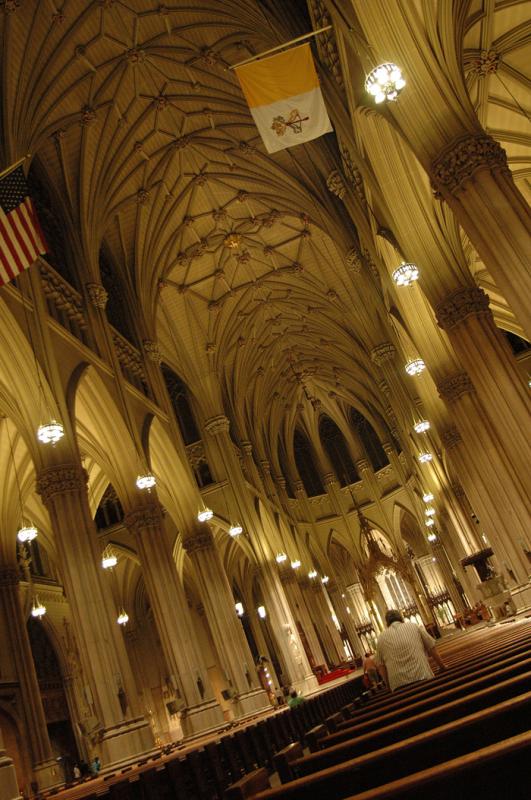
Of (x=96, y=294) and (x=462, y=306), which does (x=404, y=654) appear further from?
(x=96, y=294)

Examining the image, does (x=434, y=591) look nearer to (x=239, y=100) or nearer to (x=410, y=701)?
(x=239, y=100)

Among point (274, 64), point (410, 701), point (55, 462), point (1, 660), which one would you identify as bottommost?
point (410, 701)

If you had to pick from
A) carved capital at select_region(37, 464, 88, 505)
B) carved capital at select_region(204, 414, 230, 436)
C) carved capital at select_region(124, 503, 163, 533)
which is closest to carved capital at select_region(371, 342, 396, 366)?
carved capital at select_region(204, 414, 230, 436)

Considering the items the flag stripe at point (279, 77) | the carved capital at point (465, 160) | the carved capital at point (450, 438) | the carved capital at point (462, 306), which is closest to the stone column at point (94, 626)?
the flag stripe at point (279, 77)

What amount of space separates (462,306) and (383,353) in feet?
44.3

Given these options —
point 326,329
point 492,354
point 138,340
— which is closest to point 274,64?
point 492,354

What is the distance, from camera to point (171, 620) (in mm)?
17875

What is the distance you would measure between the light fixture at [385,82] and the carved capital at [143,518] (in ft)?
40.4

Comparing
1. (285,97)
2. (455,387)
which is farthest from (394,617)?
(455,387)

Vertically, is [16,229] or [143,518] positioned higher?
[16,229]

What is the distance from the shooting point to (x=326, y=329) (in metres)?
34.3

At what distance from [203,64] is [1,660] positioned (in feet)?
61.9

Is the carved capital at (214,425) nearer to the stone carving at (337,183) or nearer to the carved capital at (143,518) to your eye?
the carved capital at (143,518)

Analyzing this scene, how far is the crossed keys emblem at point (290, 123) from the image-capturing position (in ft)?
36.6
